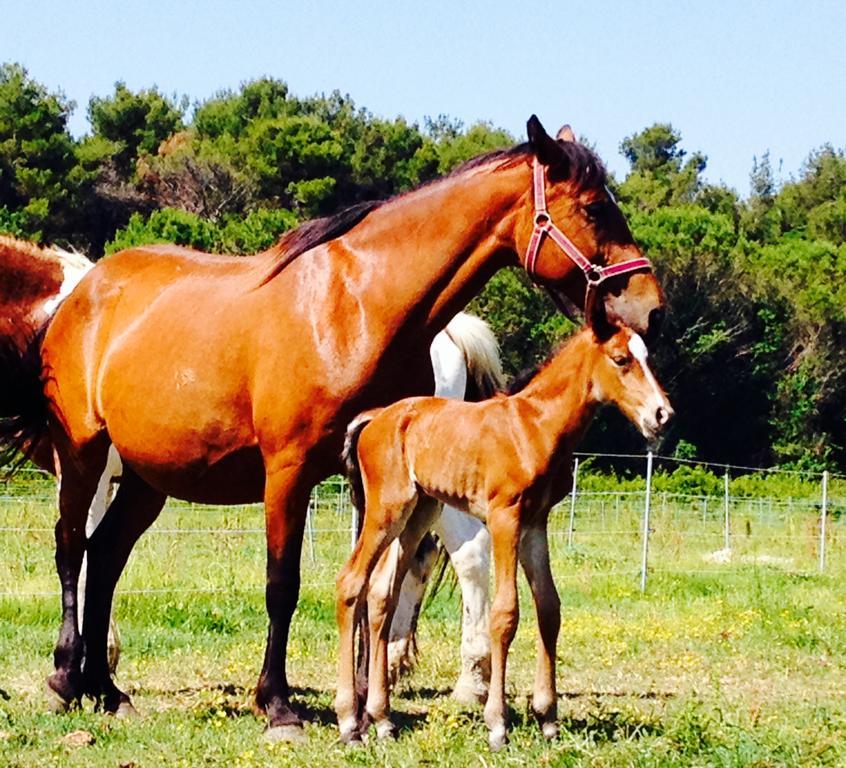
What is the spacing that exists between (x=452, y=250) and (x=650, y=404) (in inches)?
45.2

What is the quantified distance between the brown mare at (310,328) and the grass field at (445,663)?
59 centimetres

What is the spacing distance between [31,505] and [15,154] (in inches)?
1086

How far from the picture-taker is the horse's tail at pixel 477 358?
769 cm

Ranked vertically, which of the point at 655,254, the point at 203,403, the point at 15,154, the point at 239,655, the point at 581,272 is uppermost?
the point at 15,154

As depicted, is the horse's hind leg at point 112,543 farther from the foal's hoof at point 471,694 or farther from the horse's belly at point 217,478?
the foal's hoof at point 471,694

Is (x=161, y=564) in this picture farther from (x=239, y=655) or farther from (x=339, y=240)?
(x=339, y=240)

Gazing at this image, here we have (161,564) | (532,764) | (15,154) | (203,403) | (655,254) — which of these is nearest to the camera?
(532,764)

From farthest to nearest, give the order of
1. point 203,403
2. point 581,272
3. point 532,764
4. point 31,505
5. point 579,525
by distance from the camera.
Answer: point 579,525
point 31,505
point 203,403
point 581,272
point 532,764

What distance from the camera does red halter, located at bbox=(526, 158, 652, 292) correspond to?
5520mm

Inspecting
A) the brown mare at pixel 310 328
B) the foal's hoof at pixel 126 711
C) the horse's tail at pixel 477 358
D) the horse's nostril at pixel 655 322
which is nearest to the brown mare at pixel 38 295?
the foal's hoof at pixel 126 711

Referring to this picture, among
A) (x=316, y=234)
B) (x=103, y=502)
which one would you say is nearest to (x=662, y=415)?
(x=316, y=234)

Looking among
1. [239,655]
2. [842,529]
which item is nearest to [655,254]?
[842,529]

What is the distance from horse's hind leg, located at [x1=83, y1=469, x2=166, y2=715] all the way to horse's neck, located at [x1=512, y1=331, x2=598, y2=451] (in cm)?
243

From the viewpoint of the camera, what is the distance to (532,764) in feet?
15.9
